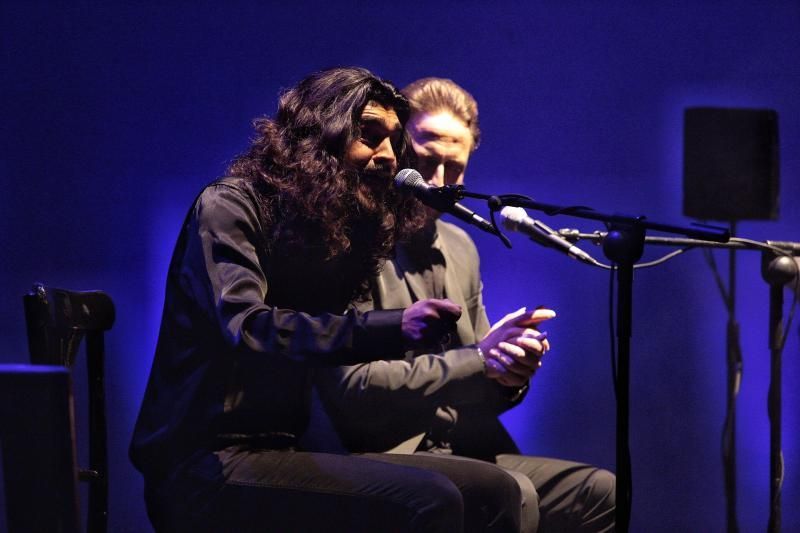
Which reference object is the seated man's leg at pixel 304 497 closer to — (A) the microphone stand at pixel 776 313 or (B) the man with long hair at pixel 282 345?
(B) the man with long hair at pixel 282 345

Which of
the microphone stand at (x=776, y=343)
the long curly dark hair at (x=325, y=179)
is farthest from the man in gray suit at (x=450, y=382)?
the microphone stand at (x=776, y=343)

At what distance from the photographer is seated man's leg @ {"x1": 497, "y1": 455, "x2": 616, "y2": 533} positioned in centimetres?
238

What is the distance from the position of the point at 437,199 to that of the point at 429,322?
11.6 inches

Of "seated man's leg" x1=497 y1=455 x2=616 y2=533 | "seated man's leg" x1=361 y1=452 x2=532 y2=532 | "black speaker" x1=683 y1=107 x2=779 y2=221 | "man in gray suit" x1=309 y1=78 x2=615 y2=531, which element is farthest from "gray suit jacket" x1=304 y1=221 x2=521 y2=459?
"black speaker" x1=683 y1=107 x2=779 y2=221

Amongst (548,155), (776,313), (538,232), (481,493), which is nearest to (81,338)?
(481,493)

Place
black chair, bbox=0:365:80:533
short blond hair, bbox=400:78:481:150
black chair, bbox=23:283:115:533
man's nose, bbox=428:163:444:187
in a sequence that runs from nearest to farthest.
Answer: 1. black chair, bbox=0:365:80:533
2. black chair, bbox=23:283:115:533
3. man's nose, bbox=428:163:444:187
4. short blond hair, bbox=400:78:481:150

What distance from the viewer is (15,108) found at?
121 inches

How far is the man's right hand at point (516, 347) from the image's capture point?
2025 millimetres

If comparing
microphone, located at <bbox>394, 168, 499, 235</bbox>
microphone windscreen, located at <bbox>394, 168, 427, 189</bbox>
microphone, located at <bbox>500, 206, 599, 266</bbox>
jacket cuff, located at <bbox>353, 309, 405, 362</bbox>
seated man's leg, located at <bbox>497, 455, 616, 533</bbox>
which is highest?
microphone windscreen, located at <bbox>394, 168, 427, 189</bbox>

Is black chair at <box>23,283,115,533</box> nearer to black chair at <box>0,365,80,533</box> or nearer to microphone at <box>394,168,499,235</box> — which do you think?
black chair at <box>0,365,80,533</box>

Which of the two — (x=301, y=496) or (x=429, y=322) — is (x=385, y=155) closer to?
(x=429, y=322)

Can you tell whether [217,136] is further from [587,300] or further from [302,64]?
[587,300]

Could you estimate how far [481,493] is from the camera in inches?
80.0

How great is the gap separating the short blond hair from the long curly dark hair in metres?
0.56
